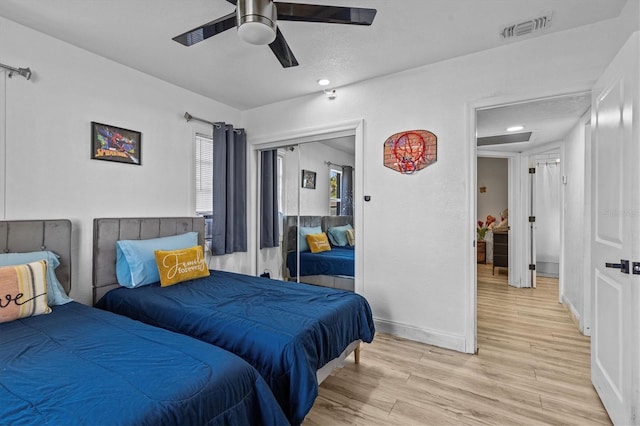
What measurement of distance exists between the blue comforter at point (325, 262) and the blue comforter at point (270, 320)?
0.97 metres

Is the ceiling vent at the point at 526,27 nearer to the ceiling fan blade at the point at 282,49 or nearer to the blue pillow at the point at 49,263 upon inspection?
the ceiling fan blade at the point at 282,49

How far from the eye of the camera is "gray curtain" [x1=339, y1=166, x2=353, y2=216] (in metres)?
3.43

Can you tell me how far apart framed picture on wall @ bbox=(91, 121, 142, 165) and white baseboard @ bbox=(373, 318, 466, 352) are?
2957 millimetres

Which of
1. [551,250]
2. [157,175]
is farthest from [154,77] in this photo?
[551,250]

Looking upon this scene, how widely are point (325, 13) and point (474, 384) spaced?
8.58ft

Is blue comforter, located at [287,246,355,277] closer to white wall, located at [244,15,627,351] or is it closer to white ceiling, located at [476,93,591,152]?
white wall, located at [244,15,627,351]

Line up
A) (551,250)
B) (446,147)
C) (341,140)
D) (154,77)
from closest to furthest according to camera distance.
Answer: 1. (446,147)
2. (154,77)
3. (341,140)
4. (551,250)

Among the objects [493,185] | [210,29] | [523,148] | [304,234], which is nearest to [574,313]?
[523,148]

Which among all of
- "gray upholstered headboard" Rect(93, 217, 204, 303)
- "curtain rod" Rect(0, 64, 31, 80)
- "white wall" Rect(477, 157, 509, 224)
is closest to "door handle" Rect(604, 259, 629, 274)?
"gray upholstered headboard" Rect(93, 217, 204, 303)

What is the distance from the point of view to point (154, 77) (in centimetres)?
322

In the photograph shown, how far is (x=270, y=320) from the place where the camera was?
1847 mm

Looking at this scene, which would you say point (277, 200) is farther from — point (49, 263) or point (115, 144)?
point (49, 263)

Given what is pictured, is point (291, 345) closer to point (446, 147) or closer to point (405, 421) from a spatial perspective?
point (405, 421)

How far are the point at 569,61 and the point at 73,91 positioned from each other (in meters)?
3.99
